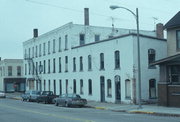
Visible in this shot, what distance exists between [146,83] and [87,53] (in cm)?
1059

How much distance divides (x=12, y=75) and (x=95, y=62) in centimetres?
4433

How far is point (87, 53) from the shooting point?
42.3m

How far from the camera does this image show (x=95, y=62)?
132 feet

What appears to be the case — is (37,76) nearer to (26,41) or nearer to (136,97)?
(26,41)

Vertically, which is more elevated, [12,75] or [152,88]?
[12,75]

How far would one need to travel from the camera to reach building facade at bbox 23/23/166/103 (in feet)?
113

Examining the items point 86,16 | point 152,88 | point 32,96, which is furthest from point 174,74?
point 32,96

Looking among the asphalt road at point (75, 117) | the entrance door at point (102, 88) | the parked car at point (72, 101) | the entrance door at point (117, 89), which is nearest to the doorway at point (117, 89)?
the entrance door at point (117, 89)

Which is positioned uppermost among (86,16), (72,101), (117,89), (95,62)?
(86,16)

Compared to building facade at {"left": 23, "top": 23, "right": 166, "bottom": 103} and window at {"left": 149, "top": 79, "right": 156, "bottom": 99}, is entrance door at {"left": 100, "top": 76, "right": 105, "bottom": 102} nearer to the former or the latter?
building facade at {"left": 23, "top": 23, "right": 166, "bottom": 103}

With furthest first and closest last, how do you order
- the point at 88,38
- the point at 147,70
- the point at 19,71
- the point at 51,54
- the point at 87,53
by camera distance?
the point at 19,71
the point at 51,54
the point at 88,38
the point at 87,53
the point at 147,70

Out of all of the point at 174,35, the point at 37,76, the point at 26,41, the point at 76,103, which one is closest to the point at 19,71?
the point at 26,41

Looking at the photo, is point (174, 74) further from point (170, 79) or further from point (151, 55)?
point (151, 55)

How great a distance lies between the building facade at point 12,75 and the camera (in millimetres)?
79625
